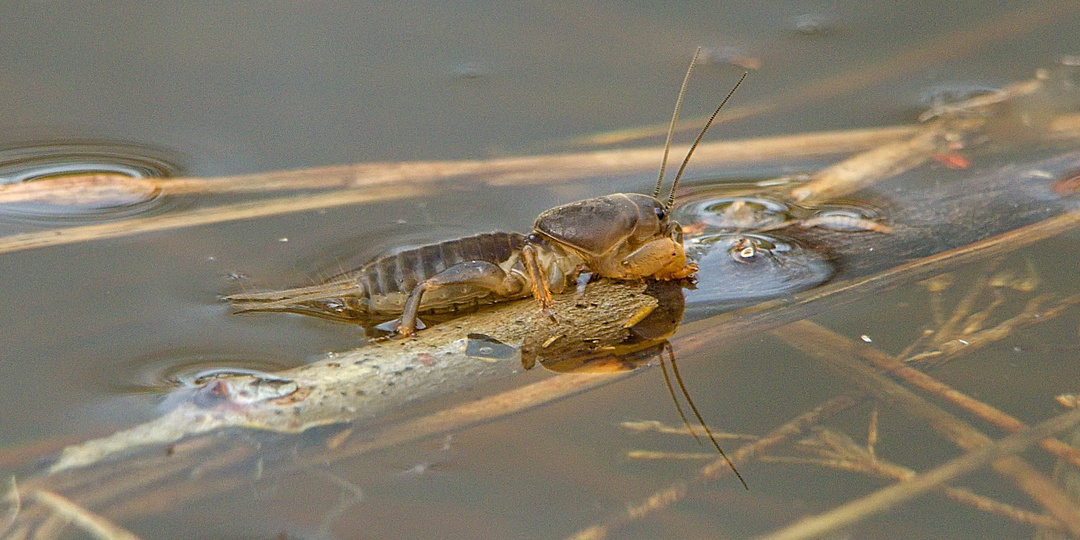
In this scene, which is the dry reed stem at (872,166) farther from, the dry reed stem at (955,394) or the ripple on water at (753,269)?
the dry reed stem at (955,394)

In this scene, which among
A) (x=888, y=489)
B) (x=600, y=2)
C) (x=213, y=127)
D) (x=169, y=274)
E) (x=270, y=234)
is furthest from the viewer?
(x=600, y=2)

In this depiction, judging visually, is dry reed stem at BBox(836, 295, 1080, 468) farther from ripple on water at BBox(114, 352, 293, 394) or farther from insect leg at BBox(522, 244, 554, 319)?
ripple on water at BBox(114, 352, 293, 394)

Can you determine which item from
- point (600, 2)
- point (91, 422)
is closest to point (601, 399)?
point (91, 422)

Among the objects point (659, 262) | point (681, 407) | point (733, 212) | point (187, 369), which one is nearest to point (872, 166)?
point (733, 212)

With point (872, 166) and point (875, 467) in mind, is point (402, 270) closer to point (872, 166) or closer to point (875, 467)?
point (875, 467)

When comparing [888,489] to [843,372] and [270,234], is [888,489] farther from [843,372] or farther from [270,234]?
[270,234]

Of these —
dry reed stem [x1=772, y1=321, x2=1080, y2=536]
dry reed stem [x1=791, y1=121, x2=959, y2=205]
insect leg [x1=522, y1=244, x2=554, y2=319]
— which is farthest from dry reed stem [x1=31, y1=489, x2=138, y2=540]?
dry reed stem [x1=791, y1=121, x2=959, y2=205]
